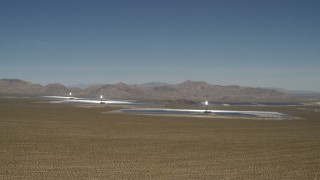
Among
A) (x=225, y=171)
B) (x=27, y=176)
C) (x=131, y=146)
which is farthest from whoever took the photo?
(x=131, y=146)

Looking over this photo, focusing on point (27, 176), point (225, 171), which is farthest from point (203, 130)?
point (27, 176)

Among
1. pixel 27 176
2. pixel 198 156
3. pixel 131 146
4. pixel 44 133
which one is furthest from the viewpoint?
pixel 44 133

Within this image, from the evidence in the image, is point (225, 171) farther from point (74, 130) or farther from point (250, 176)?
point (74, 130)

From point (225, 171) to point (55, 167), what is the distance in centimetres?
654

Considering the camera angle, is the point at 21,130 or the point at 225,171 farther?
the point at 21,130

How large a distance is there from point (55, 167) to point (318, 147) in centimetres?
1439

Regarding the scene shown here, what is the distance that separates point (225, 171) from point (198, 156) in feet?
10.8

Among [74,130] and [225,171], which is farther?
[74,130]

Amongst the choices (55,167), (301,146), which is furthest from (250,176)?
(301,146)

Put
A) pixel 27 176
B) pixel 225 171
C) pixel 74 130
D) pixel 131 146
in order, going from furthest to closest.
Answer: pixel 74 130
pixel 131 146
pixel 225 171
pixel 27 176

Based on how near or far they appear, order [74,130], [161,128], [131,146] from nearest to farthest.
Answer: [131,146] < [74,130] < [161,128]

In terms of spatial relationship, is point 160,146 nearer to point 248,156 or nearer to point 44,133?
point 248,156

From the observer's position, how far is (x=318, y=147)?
21750mm

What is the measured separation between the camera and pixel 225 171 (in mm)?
15016
